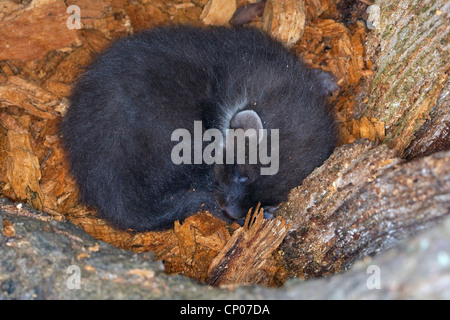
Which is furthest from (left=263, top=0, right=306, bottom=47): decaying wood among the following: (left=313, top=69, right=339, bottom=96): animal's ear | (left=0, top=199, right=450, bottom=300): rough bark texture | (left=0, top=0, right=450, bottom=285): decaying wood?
(left=0, top=199, right=450, bottom=300): rough bark texture

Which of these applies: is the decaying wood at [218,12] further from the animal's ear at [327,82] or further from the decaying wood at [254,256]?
the decaying wood at [254,256]

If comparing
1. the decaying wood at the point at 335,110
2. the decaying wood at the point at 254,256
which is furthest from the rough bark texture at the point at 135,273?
the decaying wood at the point at 254,256

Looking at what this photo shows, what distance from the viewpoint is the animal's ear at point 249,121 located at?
353 centimetres

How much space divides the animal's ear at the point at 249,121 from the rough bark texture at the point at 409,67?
85 cm

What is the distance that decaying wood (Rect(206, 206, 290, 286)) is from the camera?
313 cm

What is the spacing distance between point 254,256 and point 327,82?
1755mm

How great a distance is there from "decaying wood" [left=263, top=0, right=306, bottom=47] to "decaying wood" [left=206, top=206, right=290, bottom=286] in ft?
5.96

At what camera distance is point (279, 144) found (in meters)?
3.59

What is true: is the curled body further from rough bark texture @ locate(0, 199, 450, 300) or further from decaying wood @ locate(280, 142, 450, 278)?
rough bark texture @ locate(0, 199, 450, 300)

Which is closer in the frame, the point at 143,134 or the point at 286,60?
the point at 143,134

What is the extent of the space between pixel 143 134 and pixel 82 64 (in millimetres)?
1022

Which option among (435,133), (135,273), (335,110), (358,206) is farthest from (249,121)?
(135,273)
